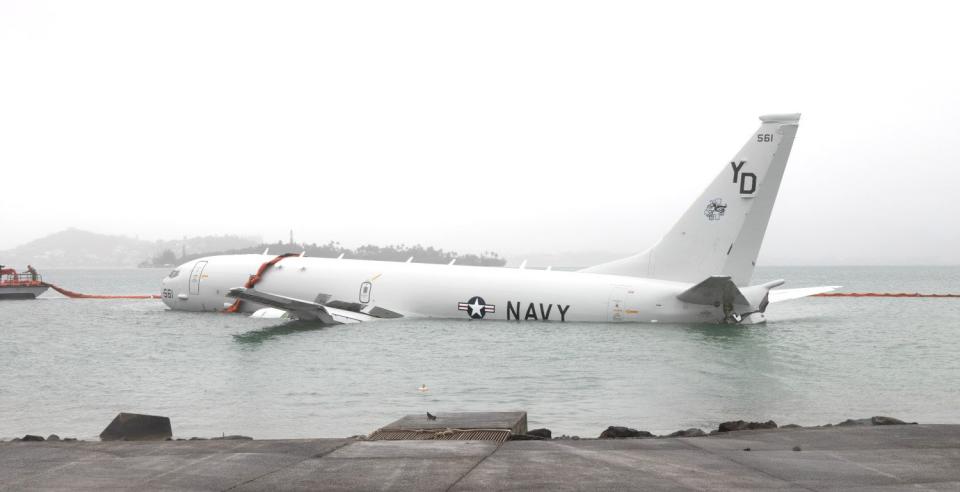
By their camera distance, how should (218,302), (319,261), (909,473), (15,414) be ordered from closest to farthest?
(909,473), (15,414), (319,261), (218,302)

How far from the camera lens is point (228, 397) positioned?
69.5ft

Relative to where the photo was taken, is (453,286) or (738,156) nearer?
(738,156)

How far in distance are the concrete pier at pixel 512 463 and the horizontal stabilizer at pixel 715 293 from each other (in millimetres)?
21832

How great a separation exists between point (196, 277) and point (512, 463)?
135ft

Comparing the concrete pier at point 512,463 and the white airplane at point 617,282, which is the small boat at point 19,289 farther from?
the concrete pier at point 512,463

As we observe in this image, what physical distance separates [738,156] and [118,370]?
80.4 ft

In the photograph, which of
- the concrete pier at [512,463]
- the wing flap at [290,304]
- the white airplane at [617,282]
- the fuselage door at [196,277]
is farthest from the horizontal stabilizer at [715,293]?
the fuselage door at [196,277]

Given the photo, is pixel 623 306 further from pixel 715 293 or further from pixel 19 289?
pixel 19 289

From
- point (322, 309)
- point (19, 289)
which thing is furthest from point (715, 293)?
point (19, 289)

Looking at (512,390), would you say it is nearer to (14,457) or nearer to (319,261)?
(14,457)

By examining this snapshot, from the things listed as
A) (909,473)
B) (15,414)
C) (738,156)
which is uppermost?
(738,156)

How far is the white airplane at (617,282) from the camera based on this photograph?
35062mm

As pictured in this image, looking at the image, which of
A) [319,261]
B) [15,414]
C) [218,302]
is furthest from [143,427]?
[218,302]

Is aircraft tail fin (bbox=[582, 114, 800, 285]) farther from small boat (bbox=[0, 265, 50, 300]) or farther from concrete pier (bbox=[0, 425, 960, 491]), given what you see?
small boat (bbox=[0, 265, 50, 300])
